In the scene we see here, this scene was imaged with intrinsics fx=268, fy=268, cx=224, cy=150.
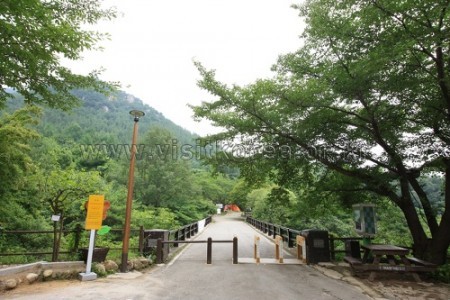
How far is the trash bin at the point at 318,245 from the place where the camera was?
9.11 m

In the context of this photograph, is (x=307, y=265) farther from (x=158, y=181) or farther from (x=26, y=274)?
(x=158, y=181)

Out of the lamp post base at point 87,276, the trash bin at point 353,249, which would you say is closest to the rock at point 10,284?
the lamp post base at point 87,276

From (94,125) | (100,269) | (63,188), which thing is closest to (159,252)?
(100,269)

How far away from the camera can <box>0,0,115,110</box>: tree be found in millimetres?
4121

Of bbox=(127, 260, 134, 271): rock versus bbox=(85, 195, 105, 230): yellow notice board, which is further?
bbox=(127, 260, 134, 271): rock

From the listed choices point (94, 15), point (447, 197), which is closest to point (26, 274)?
point (94, 15)

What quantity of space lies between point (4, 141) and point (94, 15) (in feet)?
23.2

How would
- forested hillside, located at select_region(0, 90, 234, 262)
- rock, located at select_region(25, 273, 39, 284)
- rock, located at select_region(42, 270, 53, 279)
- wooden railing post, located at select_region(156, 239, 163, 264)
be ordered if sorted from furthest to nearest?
forested hillside, located at select_region(0, 90, 234, 262)
wooden railing post, located at select_region(156, 239, 163, 264)
rock, located at select_region(42, 270, 53, 279)
rock, located at select_region(25, 273, 39, 284)

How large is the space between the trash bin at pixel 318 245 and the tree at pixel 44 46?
7843mm

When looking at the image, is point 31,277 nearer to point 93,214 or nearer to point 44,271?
point 44,271

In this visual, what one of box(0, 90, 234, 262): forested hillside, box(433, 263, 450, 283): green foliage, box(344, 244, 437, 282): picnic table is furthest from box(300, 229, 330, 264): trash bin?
box(0, 90, 234, 262): forested hillside

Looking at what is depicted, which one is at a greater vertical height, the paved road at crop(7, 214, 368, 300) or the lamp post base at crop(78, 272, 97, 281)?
the lamp post base at crop(78, 272, 97, 281)

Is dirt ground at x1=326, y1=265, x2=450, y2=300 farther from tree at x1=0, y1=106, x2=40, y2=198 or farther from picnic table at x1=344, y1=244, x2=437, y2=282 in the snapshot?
tree at x1=0, y1=106, x2=40, y2=198

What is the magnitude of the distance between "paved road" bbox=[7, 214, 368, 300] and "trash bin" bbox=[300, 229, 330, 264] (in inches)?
29.6
